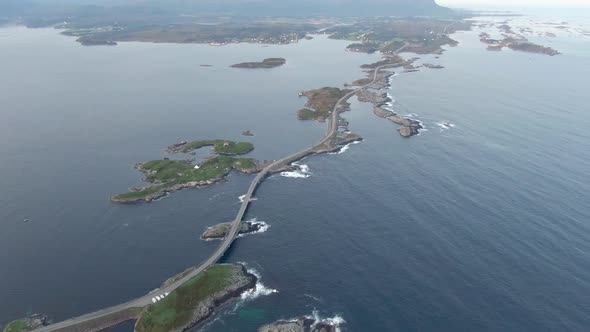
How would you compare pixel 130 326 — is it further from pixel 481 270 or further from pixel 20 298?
pixel 481 270

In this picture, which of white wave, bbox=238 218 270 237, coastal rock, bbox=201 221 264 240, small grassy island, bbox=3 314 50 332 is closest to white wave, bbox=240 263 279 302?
white wave, bbox=238 218 270 237

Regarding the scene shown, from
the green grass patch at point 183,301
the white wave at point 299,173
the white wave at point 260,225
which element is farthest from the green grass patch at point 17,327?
the white wave at point 299,173

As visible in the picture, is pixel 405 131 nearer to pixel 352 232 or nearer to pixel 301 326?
pixel 352 232

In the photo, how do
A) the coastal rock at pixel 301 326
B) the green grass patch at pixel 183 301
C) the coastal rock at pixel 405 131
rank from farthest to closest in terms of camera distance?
the coastal rock at pixel 405 131 → the green grass patch at pixel 183 301 → the coastal rock at pixel 301 326

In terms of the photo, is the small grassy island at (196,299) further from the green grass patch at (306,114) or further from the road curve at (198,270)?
the green grass patch at (306,114)

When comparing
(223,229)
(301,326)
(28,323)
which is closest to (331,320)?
(301,326)
